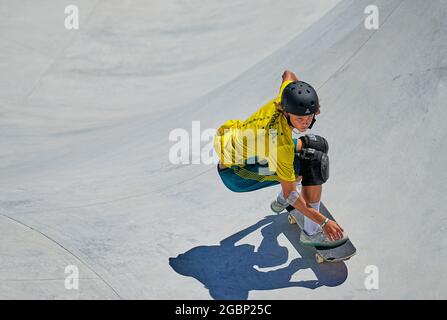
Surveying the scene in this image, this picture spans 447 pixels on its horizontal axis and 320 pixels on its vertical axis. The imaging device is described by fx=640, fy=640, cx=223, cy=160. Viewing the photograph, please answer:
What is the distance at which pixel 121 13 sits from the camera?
9.61 metres

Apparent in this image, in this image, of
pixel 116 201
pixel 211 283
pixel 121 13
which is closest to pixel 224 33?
pixel 121 13

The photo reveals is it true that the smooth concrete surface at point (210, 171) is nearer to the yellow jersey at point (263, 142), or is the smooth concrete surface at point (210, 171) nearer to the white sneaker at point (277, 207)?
the white sneaker at point (277, 207)

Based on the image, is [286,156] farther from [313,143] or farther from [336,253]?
[336,253]

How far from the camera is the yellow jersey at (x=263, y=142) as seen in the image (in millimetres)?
3896

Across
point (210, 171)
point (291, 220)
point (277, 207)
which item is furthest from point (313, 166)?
point (210, 171)

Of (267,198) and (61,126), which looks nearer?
(267,198)

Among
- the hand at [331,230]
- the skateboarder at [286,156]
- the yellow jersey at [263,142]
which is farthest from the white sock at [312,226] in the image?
the yellow jersey at [263,142]

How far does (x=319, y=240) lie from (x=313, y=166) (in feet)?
1.68

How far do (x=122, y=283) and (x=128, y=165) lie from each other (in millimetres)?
1987

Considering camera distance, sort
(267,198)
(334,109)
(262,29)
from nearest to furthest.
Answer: (267,198) < (334,109) < (262,29)

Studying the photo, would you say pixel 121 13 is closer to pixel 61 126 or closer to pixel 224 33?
pixel 224 33

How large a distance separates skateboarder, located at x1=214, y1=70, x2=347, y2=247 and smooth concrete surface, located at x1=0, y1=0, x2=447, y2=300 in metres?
0.41

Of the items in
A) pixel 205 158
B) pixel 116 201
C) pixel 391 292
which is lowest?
pixel 391 292

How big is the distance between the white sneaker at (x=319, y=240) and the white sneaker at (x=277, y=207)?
0.31m
